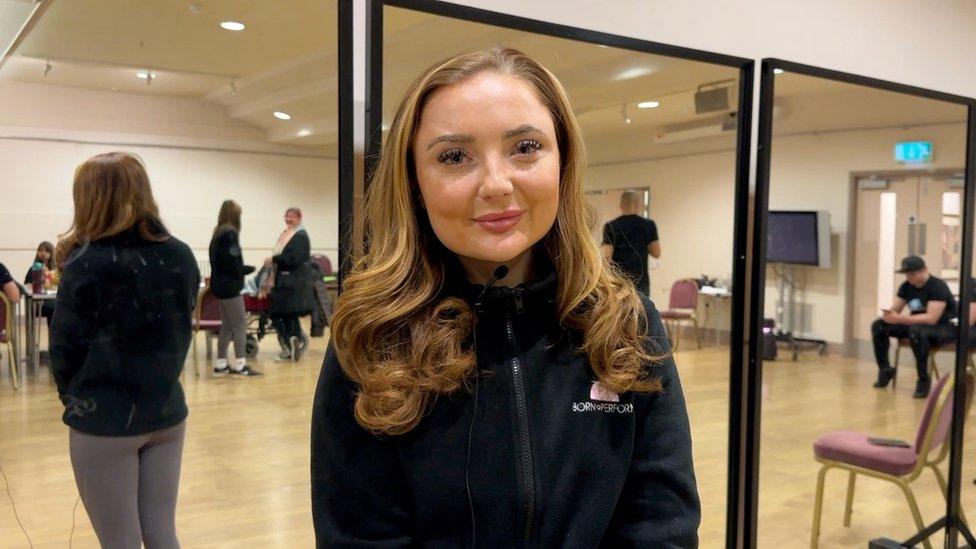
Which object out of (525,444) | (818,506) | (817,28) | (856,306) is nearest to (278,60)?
(525,444)

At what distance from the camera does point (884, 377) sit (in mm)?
3014

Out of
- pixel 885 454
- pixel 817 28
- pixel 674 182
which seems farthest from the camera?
pixel 885 454

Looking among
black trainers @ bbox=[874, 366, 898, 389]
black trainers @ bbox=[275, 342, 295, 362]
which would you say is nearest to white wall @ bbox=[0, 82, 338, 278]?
black trainers @ bbox=[275, 342, 295, 362]

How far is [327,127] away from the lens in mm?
1641

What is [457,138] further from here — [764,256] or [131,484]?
[764,256]

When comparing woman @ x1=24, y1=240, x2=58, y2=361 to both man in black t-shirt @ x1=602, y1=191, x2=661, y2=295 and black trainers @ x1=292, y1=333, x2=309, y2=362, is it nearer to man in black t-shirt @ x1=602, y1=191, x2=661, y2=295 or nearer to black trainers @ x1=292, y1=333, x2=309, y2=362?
black trainers @ x1=292, y1=333, x2=309, y2=362

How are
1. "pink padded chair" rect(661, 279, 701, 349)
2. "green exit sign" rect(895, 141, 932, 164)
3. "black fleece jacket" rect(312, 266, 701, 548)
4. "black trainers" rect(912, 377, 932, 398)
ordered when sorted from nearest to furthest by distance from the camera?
"black fleece jacket" rect(312, 266, 701, 548) → "pink padded chair" rect(661, 279, 701, 349) → "green exit sign" rect(895, 141, 932, 164) → "black trainers" rect(912, 377, 932, 398)

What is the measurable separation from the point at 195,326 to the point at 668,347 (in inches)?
37.8

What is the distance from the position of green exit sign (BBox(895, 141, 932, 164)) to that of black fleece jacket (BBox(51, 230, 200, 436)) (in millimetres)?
2534

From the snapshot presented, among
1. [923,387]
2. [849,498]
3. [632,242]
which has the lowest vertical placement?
[849,498]

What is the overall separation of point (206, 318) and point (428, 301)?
2.20 ft

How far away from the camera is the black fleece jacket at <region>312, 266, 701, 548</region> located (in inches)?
42.1

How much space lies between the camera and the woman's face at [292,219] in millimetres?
1620

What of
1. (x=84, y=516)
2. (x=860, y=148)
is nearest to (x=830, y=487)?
(x=860, y=148)
